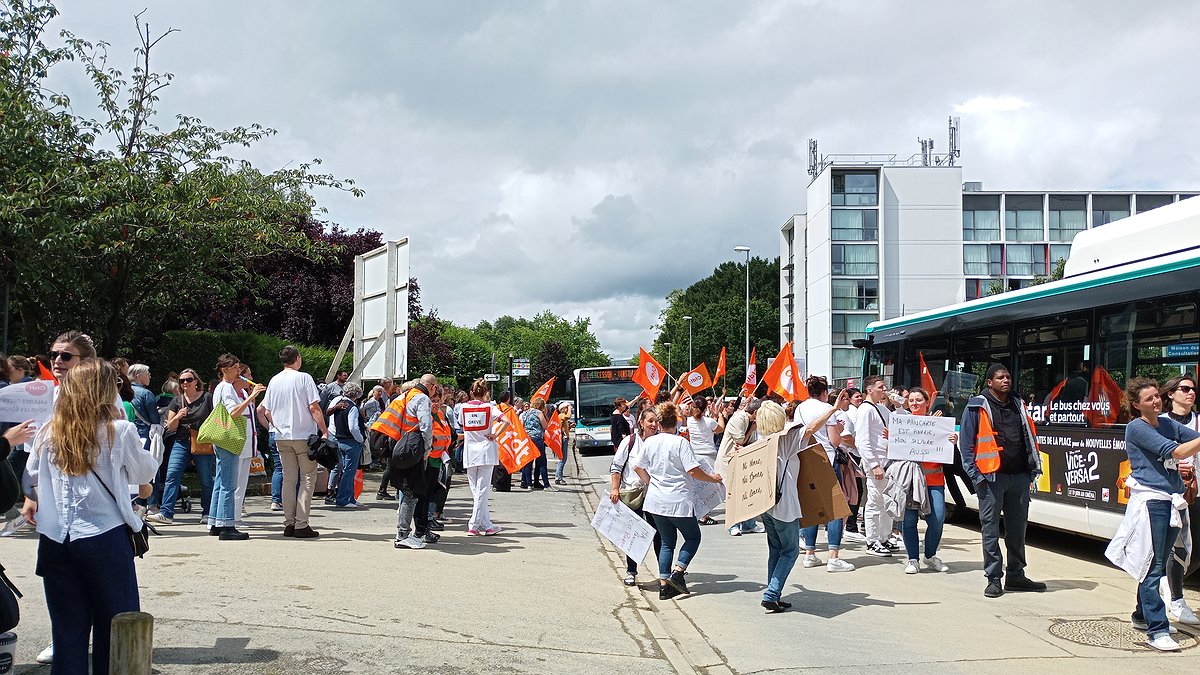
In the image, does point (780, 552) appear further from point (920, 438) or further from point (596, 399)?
point (596, 399)

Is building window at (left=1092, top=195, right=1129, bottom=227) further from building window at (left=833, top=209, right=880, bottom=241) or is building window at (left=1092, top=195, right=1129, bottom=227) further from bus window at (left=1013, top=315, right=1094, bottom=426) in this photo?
bus window at (left=1013, top=315, right=1094, bottom=426)

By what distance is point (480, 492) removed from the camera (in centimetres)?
1139

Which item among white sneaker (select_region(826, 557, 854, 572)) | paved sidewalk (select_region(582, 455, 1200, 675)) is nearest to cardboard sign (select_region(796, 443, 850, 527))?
paved sidewalk (select_region(582, 455, 1200, 675))

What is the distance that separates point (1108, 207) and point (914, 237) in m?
13.2

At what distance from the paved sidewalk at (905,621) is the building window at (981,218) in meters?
62.3

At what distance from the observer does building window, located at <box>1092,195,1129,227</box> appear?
6675 cm

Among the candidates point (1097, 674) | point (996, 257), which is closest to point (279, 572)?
point (1097, 674)

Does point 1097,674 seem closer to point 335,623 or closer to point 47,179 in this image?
point 335,623

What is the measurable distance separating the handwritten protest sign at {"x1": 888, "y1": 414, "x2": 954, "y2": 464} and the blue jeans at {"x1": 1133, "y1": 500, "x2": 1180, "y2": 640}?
277 centimetres

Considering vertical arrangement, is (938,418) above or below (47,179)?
below

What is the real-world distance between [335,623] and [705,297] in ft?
265

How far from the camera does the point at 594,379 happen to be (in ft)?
115

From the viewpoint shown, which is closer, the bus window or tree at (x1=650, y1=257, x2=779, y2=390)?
the bus window

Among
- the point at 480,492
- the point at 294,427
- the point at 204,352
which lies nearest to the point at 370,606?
the point at 294,427
